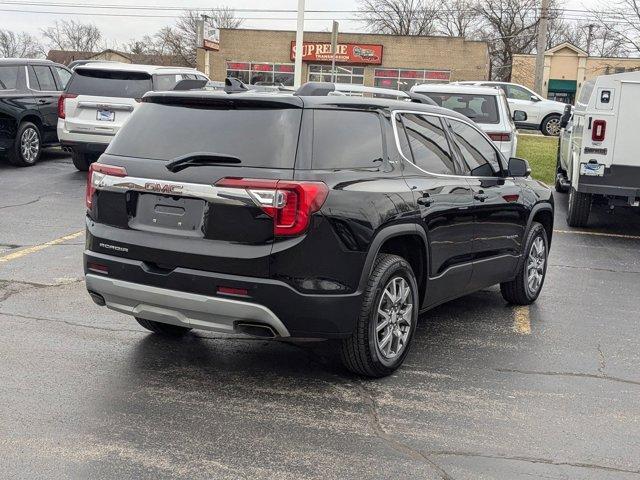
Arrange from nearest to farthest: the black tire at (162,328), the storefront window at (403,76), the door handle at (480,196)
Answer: the black tire at (162,328)
the door handle at (480,196)
the storefront window at (403,76)

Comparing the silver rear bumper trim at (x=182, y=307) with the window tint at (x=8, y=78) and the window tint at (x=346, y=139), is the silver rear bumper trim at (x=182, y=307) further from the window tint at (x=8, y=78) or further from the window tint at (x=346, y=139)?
the window tint at (x=8, y=78)

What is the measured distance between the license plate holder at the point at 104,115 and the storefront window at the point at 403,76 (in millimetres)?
37595

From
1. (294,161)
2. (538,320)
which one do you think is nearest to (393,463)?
(294,161)

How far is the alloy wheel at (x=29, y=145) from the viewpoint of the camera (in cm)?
1495

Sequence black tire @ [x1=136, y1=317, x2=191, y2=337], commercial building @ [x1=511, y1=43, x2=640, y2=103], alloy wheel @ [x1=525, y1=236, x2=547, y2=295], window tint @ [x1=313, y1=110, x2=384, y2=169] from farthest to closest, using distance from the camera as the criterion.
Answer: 1. commercial building @ [x1=511, y1=43, x2=640, y2=103]
2. alloy wheel @ [x1=525, y1=236, x2=547, y2=295]
3. black tire @ [x1=136, y1=317, x2=191, y2=337]
4. window tint @ [x1=313, y1=110, x2=384, y2=169]

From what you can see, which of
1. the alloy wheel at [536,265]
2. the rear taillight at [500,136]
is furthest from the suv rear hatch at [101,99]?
the alloy wheel at [536,265]

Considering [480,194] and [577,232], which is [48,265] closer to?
[480,194]

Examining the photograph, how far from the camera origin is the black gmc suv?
4449mm

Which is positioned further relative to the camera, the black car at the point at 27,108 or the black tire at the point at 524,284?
the black car at the point at 27,108

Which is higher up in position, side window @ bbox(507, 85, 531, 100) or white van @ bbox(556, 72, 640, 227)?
side window @ bbox(507, 85, 531, 100)

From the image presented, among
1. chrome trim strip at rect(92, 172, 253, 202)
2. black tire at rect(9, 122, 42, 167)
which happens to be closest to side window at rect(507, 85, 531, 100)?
black tire at rect(9, 122, 42, 167)

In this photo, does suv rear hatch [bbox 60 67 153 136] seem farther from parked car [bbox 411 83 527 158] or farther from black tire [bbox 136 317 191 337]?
black tire [bbox 136 317 191 337]

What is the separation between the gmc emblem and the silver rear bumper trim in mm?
558

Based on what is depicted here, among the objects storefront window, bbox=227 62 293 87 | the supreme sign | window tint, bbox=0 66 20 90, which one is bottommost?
window tint, bbox=0 66 20 90
